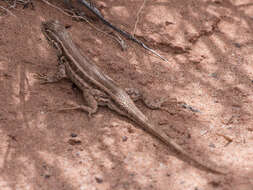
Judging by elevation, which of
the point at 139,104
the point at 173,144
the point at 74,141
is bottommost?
the point at 74,141

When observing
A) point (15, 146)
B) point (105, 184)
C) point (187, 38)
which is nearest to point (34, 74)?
point (15, 146)

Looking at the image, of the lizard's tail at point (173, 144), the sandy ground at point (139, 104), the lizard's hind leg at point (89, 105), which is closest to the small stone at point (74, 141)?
the sandy ground at point (139, 104)

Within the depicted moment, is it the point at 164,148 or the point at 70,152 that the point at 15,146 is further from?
the point at 164,148

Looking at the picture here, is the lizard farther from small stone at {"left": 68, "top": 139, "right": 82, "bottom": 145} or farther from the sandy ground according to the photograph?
small stone at {"left": 68, "top": 139, "right": 82, "bottom": 145}

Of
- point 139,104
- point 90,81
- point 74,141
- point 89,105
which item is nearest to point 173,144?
point 139,104

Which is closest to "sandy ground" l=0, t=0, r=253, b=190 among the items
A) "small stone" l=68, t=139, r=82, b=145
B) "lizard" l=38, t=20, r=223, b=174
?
"small stone" l=68, t=139, r=82, b=145

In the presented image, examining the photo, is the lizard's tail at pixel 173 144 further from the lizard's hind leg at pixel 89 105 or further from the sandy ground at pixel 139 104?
the lizard's hind leg at pixel 89 105

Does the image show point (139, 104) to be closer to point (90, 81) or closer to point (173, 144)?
point (90, 81)
